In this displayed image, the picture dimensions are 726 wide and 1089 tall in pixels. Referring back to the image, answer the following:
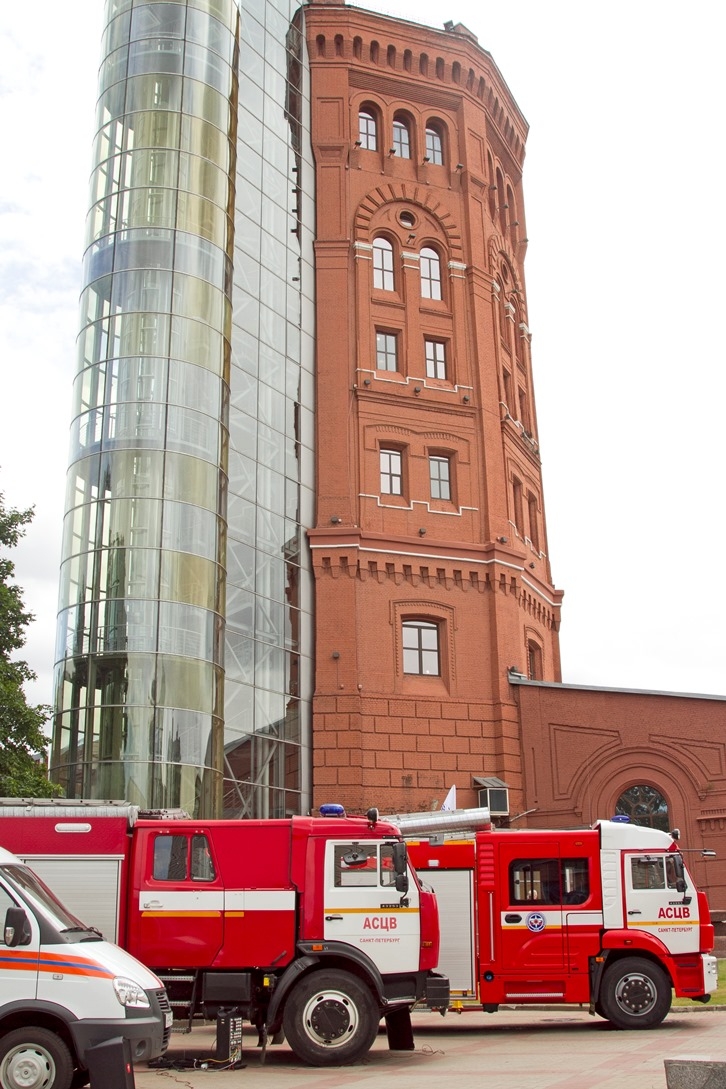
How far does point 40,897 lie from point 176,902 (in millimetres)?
3407

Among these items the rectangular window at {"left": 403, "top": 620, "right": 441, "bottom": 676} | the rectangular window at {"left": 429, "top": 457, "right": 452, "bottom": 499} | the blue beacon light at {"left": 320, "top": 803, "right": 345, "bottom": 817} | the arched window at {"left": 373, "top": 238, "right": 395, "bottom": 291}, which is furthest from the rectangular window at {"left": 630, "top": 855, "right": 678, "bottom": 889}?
the arched window at {"left": 373, "top": 238, "right": 395, "bottom": 291}

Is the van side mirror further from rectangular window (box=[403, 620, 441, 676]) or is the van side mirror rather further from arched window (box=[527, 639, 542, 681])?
arched window (box=[527, 639, 542, 681])

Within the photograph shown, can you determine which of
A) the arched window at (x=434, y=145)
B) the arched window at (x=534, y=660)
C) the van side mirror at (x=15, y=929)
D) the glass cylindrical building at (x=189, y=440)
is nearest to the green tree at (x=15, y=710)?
the glass cylindrical building at (x=189, y=440)

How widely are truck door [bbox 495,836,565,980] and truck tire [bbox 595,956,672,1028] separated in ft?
2.44

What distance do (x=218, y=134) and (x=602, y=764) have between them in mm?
21785

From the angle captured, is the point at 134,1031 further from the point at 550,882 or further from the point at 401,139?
the point at 401,139

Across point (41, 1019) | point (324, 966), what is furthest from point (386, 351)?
point (41, 1019)

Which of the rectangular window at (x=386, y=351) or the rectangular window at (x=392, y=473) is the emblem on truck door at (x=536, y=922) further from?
the rectangular window at (x=386, y=351)

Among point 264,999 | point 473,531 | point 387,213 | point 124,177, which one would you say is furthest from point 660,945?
point 387,213

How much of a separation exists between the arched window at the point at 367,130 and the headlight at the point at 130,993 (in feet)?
110

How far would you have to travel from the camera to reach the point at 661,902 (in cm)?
1716

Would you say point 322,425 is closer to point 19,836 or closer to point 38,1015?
point 19,836

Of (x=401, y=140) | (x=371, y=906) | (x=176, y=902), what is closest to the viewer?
(x=371, y=906)

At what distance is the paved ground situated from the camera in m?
11.7
